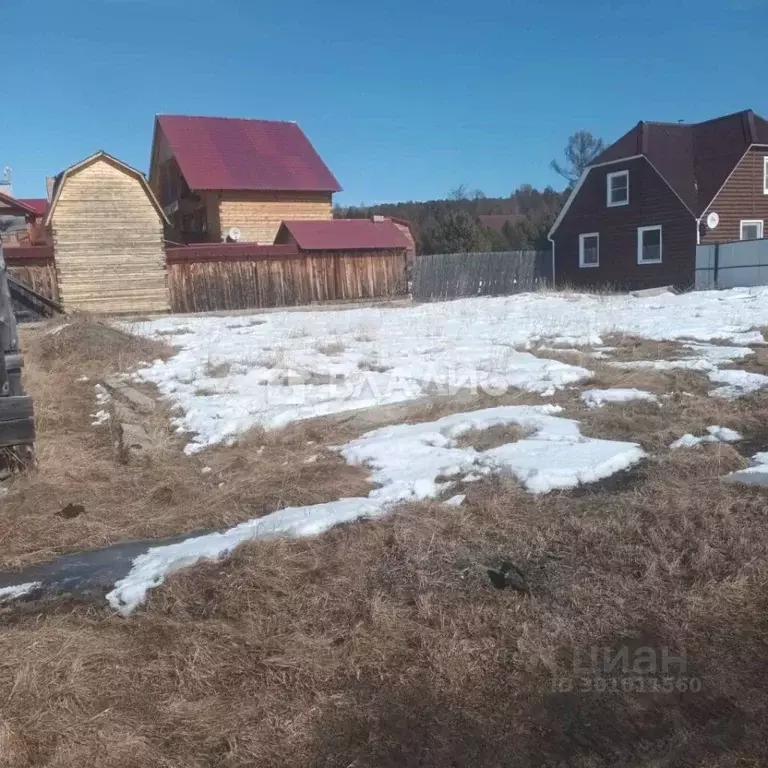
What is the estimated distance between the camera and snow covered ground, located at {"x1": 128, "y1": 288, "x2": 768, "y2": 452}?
820 cm

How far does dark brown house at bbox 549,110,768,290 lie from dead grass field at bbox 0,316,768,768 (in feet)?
82.9

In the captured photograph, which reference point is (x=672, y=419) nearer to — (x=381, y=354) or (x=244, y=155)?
(x=381, y=354)

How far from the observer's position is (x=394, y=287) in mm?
26734

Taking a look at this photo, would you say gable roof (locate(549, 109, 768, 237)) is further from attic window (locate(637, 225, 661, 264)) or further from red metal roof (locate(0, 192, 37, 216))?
red metal roof (locate(0, 192, 37, 216))

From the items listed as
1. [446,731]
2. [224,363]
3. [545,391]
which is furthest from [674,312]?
[446,731]

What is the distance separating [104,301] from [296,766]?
2270cm

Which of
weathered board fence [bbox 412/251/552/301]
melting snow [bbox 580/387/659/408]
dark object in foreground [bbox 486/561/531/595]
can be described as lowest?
dark object in foreground [bbox 486/561/531/595]

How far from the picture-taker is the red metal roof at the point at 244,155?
30359mm

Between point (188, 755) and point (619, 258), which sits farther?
point (619, 258)

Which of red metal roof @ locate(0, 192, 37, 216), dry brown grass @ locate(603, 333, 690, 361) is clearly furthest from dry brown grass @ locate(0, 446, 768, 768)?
red metal roof @ locate(0, 192, 37, 216)

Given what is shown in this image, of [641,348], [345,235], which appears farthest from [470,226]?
[641,348]

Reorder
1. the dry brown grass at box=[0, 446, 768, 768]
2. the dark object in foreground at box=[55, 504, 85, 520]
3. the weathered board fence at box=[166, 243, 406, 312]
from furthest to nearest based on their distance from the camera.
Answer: the weathered board fence at box=[166, 243, 406, 312]
the dark object in foreground at box=[55, 504, 85, 520]
the dry brown grass at box=[0, 446, 768, 768]

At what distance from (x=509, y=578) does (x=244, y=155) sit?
1204 inches

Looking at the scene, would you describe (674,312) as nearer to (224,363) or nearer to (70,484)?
(224,363)
